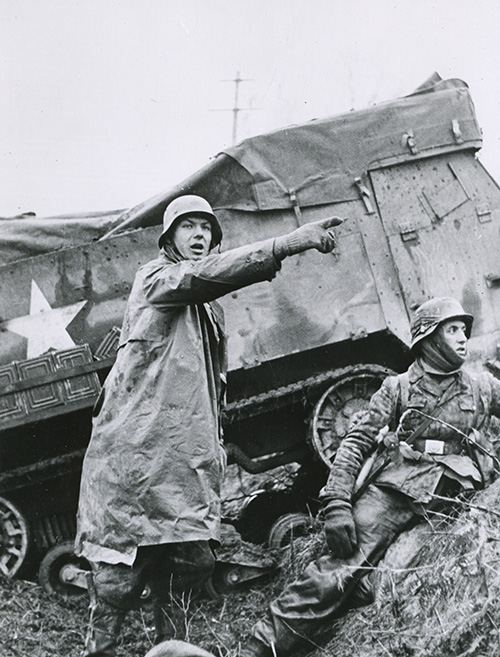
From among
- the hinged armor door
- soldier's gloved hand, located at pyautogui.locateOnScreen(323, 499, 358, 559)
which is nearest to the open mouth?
soldier's gloved hand, located at pyautogui.locateOnScreen(323, 499, 358, 559)

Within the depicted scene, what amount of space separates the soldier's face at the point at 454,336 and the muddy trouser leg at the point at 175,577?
1944mm

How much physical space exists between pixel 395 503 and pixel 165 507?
5.01 feet

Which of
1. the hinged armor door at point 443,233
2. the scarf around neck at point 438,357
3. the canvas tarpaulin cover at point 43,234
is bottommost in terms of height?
the scarf around neck at point 438,357

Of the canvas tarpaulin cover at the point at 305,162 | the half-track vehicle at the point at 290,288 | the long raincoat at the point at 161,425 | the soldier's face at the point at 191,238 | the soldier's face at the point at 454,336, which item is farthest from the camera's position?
the canvas tarpaulin cover at the point at 305,162

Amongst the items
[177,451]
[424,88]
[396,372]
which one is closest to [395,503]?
[177,451]

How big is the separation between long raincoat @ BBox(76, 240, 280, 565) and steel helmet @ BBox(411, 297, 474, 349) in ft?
5.03

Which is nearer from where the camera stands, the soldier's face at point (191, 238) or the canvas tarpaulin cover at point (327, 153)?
the soldier's face at point (191, 238)

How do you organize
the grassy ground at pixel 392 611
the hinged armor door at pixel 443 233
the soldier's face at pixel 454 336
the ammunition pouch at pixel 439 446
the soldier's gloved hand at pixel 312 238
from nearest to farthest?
the grassy ground at pixel 392 611 → the soldier's gloved hand at pixel 312 238 → the ammunition pouch at pixel 439 446 → the soldier's face at pixel 454 336 → the hinged armor door at pixel 443 233

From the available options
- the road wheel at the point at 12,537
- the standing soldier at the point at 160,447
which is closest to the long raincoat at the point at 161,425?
A: the standing soldier at the point at 160,447

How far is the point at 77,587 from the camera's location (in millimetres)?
6930

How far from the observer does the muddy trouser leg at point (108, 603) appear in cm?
433

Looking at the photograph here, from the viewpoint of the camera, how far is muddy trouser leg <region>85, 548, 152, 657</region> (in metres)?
4.33

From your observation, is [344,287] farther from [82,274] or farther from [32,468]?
[32,468]

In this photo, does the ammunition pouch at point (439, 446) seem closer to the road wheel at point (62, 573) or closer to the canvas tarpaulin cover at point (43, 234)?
the road wheel at point (62, 573)
